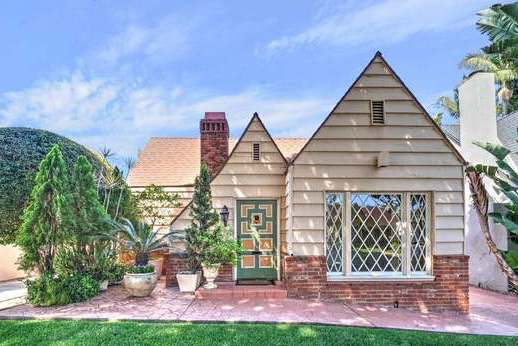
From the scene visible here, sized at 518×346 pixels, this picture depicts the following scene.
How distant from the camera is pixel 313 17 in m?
10.3

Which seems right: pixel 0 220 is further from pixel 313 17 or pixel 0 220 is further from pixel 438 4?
pixel 438 4

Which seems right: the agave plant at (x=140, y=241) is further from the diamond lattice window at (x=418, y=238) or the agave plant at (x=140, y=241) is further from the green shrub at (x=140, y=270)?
the diamond lattice window at (x=418, y=238)

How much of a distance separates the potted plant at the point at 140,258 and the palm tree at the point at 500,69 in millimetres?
23902

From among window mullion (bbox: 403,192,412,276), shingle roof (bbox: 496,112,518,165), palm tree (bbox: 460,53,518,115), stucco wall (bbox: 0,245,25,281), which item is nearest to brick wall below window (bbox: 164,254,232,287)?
window mullion (bbox: 403,192,412,276)

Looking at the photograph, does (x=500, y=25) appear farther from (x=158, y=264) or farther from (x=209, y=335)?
(x=158, y=264)

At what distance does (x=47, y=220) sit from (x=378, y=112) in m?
7.07

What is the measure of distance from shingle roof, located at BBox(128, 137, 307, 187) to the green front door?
120 inches

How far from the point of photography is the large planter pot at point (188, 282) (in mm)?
6750

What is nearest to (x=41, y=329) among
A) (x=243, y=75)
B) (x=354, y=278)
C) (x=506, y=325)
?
(x=354, y=278)

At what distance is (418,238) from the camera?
20.8ft

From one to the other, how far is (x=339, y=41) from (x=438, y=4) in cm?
Answer: 313

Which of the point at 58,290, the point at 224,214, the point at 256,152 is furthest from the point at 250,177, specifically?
the point at 58,290

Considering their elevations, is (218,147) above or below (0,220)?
above

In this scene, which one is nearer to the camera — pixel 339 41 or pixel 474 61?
pixel 339 41
